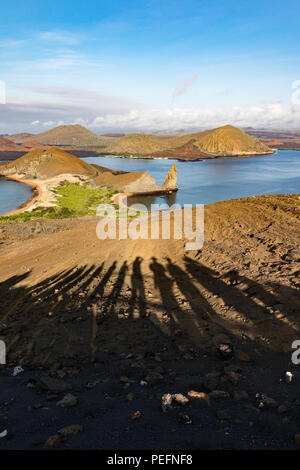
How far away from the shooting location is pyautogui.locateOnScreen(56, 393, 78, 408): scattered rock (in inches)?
156

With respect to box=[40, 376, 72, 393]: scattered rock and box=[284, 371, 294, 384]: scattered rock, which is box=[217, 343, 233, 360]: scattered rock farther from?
box=[40, 376, 72, 393]: scattered rock

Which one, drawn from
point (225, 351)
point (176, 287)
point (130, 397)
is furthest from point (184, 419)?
point (176, 287)

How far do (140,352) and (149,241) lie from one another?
8.60 m

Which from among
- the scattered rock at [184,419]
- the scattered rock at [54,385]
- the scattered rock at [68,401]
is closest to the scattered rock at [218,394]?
the scattered rock at [184,419]

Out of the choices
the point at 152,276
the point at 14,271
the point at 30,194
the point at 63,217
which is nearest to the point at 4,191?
the point at 30,194

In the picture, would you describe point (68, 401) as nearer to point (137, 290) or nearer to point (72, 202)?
point (137, 290)

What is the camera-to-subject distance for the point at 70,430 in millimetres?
3305

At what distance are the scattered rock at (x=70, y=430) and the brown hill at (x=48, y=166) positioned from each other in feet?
238

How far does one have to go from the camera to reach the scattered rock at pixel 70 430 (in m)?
3.27

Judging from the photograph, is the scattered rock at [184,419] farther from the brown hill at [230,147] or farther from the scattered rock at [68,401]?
the brown hill at [230,147]

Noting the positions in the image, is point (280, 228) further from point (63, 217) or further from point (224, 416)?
point (63, 217)

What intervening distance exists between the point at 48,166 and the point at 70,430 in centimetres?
8250

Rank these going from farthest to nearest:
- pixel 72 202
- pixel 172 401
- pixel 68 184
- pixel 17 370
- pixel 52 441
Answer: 1. pixel 68 184
2. pixel 72 202
3. pixel 17 370
4. pixel 172 401
5. pixel 52 441

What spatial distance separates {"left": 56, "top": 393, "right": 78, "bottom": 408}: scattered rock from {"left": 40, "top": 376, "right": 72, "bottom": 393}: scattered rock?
0.41m
